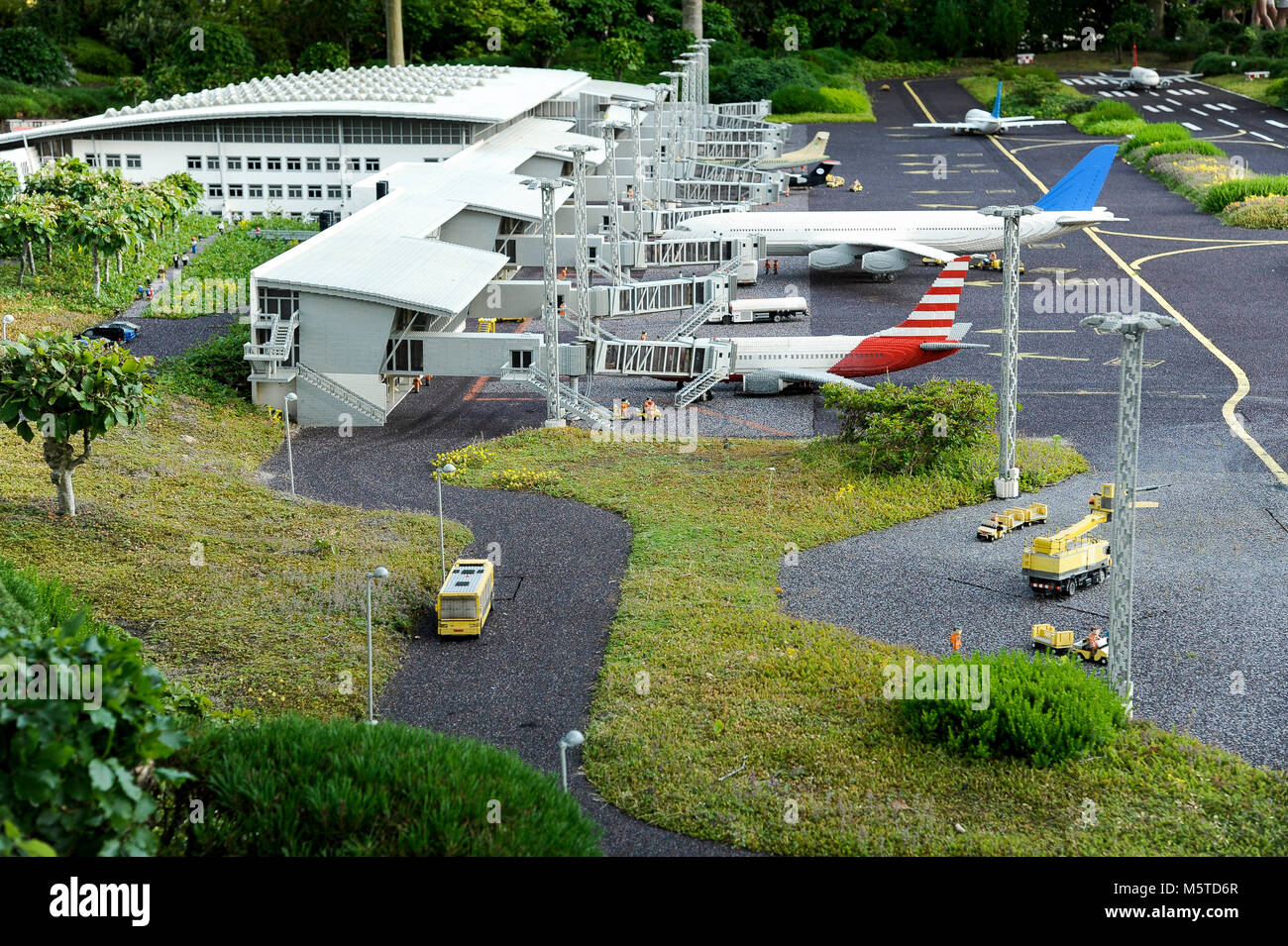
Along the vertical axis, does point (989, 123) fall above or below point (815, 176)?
above

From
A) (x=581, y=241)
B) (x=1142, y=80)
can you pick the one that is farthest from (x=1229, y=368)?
(x=1142, y=80)

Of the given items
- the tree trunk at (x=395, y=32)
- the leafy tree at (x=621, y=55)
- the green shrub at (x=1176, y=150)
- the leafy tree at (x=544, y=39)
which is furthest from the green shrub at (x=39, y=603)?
the leafy tree at (x=544, y=39)

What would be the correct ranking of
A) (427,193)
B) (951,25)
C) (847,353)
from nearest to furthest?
1. (847,353)
2. (427,193)
3. (951,25)

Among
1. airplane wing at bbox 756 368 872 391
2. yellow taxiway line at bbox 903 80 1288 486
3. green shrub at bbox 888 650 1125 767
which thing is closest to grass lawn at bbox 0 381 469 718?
green shrub at bbox 888 650 1125 767

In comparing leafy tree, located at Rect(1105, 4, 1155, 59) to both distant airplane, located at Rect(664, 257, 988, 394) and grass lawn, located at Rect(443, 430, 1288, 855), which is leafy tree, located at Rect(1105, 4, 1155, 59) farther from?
grass lawn, located at Rect(443, 430, 1288, 855)

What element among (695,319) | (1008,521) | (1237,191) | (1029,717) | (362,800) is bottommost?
(1029,717)

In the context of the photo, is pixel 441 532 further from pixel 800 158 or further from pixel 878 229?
pixel 800 158
